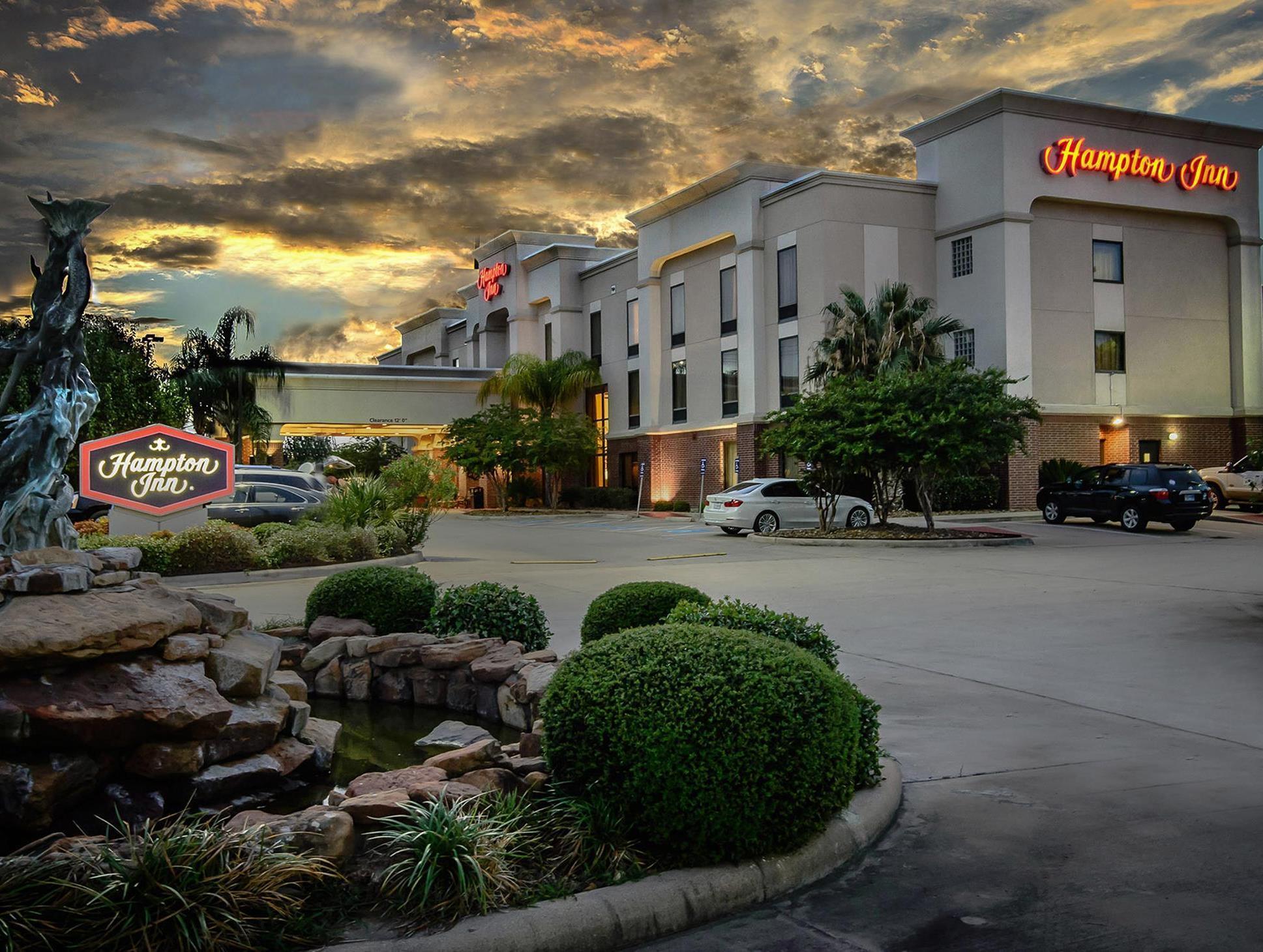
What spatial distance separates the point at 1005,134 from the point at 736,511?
1767 cm

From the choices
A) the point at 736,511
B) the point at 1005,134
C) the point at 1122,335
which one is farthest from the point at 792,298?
the point at 736,511

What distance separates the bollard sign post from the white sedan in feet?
44.6

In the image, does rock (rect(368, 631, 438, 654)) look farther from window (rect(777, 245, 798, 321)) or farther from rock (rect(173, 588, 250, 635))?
window (rect(777, 245, 798, 321))

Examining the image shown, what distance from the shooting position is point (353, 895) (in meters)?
4.36

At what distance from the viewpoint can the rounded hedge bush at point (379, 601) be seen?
33.6 feet

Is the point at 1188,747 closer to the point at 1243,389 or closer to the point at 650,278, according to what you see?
the point at 1243,389

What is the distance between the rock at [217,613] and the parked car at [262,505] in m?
16.5

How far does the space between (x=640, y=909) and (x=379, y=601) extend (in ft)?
21.4

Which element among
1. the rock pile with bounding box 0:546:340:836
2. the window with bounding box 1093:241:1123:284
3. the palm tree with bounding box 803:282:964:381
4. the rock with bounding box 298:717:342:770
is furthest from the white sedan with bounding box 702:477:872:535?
the rock pile with bounding box 0:546:340:836

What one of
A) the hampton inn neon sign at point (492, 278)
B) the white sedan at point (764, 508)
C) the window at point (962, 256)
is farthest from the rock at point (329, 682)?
the hampton inn neon sign at point (492, 278)

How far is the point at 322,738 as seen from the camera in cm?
735

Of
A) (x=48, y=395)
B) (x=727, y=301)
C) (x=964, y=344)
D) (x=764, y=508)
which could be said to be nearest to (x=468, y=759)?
(x=48, y=395)

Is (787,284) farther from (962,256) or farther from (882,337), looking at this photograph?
(882,337)

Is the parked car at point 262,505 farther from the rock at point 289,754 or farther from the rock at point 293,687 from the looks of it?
the rock at point 289,754
